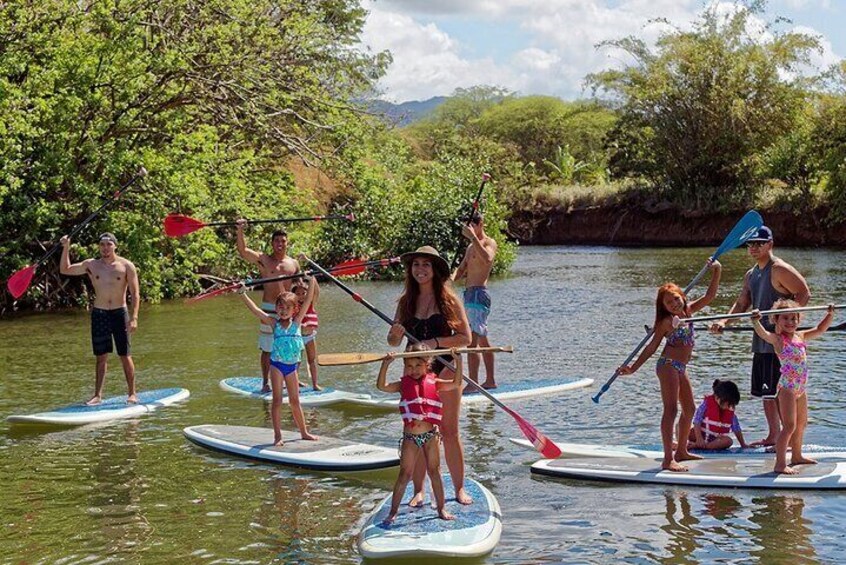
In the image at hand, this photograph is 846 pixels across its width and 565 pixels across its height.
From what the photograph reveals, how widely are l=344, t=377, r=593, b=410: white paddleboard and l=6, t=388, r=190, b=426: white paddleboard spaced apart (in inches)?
74.5

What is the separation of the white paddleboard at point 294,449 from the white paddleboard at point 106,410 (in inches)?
46.9

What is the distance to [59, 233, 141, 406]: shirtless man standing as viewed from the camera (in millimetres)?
11289

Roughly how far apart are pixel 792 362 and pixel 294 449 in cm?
390

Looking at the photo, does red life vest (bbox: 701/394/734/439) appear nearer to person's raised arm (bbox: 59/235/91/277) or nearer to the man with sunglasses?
the man with sunglasses

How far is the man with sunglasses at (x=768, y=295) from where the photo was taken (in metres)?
8.41

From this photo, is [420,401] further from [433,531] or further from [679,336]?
[679,336]

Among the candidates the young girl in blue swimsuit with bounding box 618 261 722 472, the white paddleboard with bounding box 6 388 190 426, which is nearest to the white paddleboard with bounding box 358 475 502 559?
the young girl in blue swimsuit with bounding box 618 261 722 472

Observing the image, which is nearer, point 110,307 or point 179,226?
point 110,307

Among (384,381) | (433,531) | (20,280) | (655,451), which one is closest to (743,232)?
(655,451)

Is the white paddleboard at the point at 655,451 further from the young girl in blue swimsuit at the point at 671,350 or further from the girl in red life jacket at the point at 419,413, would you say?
the girl in red life jacket at the point at 419,413

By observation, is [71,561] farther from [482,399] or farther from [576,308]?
[576,308]

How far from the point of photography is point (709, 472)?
26.6 feet

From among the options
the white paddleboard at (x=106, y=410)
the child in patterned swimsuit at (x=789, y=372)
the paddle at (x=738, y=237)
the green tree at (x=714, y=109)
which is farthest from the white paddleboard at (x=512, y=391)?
the green tree at (x=714, y=109)

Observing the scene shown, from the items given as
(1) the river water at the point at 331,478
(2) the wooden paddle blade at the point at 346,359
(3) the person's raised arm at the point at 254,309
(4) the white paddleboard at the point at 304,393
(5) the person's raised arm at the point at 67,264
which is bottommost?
(1) the river water at the point at 331,478
